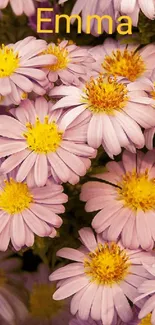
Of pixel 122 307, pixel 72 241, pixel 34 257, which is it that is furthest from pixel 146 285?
pixel 34 257

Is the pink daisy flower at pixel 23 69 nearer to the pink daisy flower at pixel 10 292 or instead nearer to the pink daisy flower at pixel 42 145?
→ the pink daisy flower at pixel 42 145

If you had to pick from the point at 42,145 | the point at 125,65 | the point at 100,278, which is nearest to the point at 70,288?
the point at 100,278

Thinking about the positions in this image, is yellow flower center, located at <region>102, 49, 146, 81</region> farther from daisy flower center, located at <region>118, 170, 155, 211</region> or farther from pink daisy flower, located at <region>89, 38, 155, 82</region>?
daisy flower center, located at <region>118, 170, 155, 211</region>

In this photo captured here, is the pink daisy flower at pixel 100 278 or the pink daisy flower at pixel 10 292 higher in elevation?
the pink daisy flower at pixel 100 278

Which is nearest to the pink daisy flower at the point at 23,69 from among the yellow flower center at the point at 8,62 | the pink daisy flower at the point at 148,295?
the yellow flower center at the point at 8,62

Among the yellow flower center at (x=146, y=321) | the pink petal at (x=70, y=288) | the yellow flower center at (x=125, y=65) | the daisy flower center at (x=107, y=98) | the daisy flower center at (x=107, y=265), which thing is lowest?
the yellow flower center at (x=146, y=321)

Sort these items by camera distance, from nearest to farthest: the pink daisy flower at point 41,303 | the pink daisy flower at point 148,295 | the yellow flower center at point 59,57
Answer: the pink daisy flower at point 148,295
the yellow flower center at point 59,57
the pink daisy flower at point 41,303

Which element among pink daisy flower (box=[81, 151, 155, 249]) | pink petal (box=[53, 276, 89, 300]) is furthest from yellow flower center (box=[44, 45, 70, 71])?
pink petal (box=[53, 276, 89, 300])
